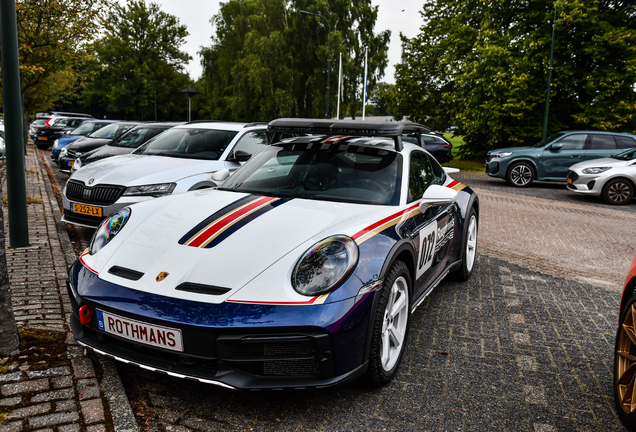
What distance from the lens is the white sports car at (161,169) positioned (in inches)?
243

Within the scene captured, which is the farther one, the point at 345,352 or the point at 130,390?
the point at 130,390

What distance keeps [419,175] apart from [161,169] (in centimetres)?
377

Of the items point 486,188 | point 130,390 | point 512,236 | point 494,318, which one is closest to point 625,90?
point 486,188

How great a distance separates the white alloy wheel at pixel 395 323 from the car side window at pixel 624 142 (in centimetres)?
1514

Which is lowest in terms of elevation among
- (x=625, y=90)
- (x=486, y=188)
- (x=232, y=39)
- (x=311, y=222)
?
(x=486, y=188)

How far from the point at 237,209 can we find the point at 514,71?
69.2 ft

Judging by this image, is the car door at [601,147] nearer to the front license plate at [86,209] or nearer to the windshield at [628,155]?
the windshield at [628,155]

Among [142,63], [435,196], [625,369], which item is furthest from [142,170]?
[142,63]

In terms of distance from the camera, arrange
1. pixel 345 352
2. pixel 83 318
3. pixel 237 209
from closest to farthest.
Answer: pixel 345 352, pixel 83 318, pixel 237 209

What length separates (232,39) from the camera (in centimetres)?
4622

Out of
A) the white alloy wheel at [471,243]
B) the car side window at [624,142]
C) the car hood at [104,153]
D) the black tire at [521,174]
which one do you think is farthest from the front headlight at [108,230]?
the car side window at [624,142]

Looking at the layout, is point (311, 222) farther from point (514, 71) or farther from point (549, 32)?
point (549, 32)

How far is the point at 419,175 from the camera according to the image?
4.20 m

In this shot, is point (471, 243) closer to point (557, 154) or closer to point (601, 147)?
point (557, 154)
